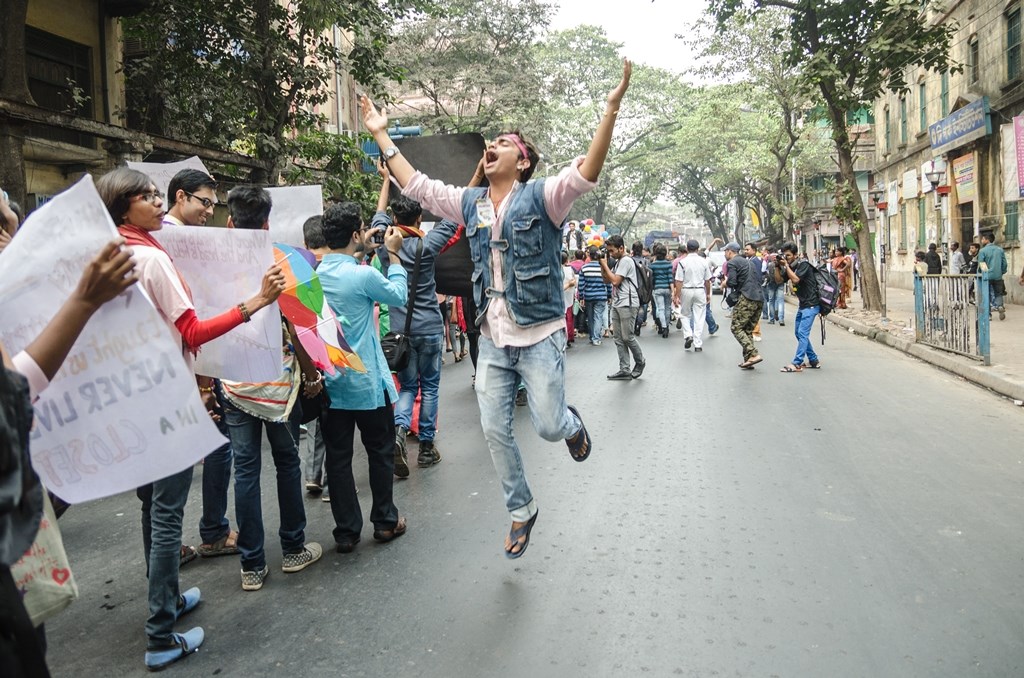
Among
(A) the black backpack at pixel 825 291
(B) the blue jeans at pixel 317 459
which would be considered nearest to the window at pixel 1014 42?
(A) the black backpack at pixel 825 291

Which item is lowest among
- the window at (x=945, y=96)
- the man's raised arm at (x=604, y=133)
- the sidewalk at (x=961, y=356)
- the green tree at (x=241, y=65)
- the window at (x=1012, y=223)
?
the sidewalk at (x=961, y=356)

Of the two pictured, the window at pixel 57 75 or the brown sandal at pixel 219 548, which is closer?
the brown sandal at pixel 219 548

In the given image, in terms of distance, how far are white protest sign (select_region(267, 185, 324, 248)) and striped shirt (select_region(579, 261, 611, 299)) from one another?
409 inches

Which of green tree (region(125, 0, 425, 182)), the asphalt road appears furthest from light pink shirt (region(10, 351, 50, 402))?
green tree (region(125, 0, 425, 182))

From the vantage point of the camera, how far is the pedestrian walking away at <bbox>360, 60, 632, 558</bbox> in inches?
154

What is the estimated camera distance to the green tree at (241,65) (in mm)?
13172

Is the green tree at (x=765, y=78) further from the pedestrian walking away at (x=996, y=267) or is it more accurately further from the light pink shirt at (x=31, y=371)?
the light pink shirt at (x=31, y=371)

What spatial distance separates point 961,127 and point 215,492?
24.8m

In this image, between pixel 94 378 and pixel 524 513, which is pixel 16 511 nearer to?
pixel 94 378

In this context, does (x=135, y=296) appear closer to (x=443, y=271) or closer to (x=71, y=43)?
(x=443, y=271)

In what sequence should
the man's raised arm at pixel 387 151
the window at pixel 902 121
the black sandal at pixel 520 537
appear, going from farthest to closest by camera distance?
1. the window at pixel 902 121
2. the man's raised arm at pixel 387 151
3. the black sandal at pixel 520 537

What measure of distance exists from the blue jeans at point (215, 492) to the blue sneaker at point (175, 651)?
1.11 meters

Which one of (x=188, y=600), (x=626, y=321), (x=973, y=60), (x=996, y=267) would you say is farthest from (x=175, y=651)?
(x=973, y=60)

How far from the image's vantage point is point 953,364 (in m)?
11.3
